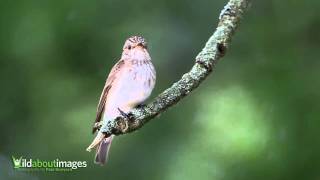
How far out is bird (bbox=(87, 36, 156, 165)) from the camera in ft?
11.6

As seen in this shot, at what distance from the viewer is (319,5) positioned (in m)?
4.95

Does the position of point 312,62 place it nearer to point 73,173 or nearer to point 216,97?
point 216,97

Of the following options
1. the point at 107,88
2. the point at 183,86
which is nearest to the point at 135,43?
the point at 107,88

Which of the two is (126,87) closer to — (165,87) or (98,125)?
(98,125)

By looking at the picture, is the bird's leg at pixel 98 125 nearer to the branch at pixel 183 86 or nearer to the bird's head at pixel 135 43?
the branch at pixel 183 86

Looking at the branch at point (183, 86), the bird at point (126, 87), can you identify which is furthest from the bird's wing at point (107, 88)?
the branch at point (183, 86)

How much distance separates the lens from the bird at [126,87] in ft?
11.6

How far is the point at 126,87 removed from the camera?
3.59 metres

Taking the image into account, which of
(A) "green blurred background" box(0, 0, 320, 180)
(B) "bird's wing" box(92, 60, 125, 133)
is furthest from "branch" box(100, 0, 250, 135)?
(A) "green blurred background" box(0, 0, 320, 180)

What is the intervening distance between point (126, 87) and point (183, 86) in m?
0.24

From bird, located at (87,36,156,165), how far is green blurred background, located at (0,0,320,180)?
29 cm

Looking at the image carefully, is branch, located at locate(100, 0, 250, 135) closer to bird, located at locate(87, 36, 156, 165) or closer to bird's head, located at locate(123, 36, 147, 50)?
bird, located at locate(87, 36, 156, 165)

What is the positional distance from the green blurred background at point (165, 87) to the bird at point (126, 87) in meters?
0.29

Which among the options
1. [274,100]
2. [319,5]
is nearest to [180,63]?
[274,100]
